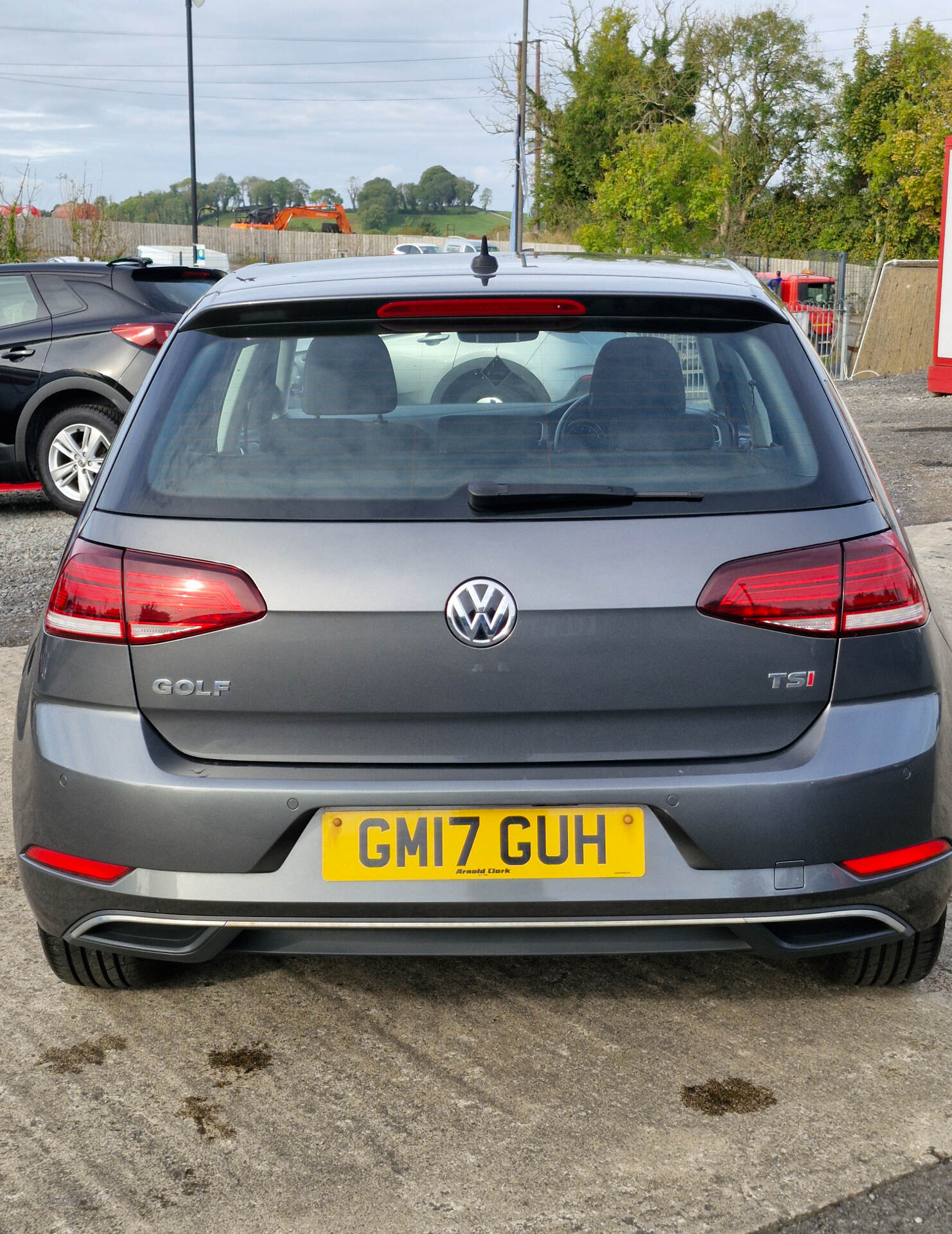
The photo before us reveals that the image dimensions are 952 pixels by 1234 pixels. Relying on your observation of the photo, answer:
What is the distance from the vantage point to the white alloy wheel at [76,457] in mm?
9867

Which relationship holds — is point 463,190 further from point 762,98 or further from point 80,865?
point 80,865

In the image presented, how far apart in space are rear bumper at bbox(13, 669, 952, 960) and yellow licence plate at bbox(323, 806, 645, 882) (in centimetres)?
2

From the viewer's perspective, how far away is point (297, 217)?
6072 centimetres

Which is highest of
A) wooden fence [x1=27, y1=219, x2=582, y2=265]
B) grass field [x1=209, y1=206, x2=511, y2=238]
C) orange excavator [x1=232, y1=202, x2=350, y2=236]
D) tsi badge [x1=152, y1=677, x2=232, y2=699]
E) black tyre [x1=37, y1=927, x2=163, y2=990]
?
grass field [x1=209, y1=206, x2=511, y2=238]

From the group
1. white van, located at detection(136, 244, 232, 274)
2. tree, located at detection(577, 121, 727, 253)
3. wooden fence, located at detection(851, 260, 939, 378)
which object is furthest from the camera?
white van, located at detection(136, 244, 232, 274)

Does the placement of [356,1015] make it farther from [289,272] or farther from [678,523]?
[289,272]

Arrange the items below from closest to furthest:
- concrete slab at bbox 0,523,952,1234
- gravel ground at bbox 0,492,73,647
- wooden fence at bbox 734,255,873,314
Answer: concrete slab at bbox 0,523,952,1234 < gravel ground at bbox 0,492,73,647 < wooden fence at bbox 734,255,873,314

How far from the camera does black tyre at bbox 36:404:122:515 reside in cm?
986

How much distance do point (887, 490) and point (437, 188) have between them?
119m

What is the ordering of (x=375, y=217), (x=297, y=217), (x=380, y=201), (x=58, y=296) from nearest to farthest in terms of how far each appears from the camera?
(x=58, y=296) → (x=297, y=217) → (x=375, y=217) → (x=380, y=201)

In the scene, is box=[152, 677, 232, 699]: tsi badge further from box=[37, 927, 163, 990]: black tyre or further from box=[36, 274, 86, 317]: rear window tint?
box=[36, 274, 86, 317]: rear window tint

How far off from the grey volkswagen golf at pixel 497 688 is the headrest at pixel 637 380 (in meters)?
0.01

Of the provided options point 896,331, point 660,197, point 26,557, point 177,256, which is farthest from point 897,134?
point 26,557

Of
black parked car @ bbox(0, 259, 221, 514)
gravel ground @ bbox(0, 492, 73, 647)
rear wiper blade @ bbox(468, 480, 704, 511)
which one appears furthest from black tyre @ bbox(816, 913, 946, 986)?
black parked car @ bbox(0, 259, 221, 514)
